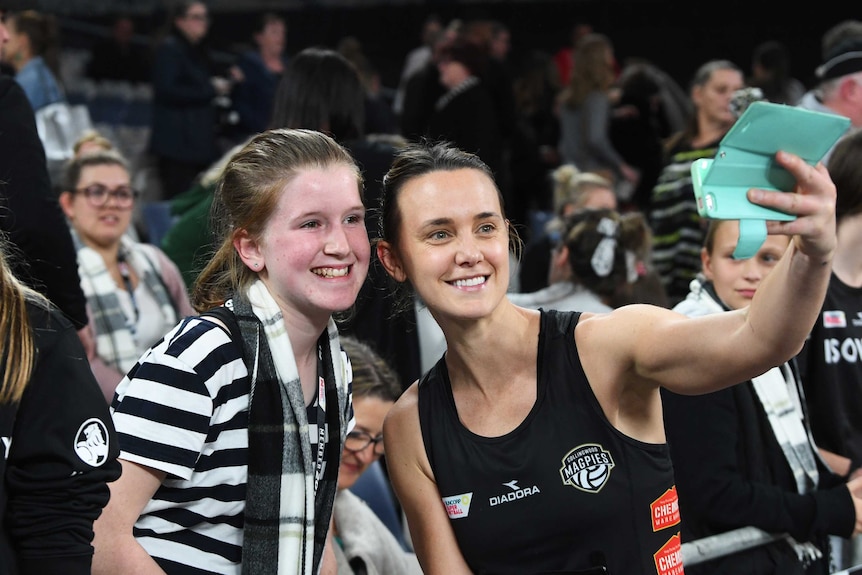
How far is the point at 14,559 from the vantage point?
6.42 ft

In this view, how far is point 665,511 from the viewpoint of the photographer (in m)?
2.43

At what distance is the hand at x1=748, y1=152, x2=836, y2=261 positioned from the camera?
176 centimetres

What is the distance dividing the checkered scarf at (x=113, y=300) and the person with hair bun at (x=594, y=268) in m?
1.55

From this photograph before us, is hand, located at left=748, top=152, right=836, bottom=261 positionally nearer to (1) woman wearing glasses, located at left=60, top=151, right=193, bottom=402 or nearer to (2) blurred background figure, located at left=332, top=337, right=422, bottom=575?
(2) blurred background figure, located at left=332, top=337, right=422, bottom=575

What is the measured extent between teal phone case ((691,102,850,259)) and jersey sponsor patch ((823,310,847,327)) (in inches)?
67.5

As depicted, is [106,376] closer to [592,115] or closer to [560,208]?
[560,208]

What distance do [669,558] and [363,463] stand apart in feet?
4.17

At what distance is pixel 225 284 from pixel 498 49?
766cm

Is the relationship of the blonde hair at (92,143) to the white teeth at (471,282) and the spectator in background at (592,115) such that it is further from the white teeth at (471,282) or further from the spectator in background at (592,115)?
the spectator in background at (592,115)

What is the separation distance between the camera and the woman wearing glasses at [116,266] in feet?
15.5

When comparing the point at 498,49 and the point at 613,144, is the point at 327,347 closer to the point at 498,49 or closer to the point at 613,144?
the point at 613,144

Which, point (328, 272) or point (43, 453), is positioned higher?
point (328, 272)

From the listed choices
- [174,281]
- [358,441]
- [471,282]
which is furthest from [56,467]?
[174,281]

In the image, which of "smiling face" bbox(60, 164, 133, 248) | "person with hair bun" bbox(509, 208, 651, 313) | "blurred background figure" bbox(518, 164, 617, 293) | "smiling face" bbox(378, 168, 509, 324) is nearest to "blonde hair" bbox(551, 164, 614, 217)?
"blurred background figure" bbox(518, 164, 617, 293)
